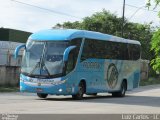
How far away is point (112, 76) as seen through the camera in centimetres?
3225

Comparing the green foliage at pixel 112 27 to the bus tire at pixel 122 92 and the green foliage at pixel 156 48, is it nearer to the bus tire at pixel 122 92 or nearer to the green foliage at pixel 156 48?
the bus tire at pixel 122 92

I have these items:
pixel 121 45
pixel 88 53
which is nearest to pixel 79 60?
pixel 88 53

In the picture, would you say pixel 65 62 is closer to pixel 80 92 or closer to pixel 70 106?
pixel 80 92

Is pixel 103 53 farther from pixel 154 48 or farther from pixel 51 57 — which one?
pixel 154 48

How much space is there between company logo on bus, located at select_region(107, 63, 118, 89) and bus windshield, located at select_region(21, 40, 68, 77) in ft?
19.9

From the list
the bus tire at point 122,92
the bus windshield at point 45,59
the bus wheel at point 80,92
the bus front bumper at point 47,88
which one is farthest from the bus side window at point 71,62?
the bus tire at point 122,92

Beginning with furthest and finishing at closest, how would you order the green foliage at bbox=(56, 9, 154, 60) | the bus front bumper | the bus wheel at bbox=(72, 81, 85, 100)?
the green foliage at bbox=(56, 9, 154, 60) → the bus wheel at bbox=(72, 81, 85, 100) → the bus front bumper

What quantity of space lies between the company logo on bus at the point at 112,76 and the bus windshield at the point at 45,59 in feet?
19.9

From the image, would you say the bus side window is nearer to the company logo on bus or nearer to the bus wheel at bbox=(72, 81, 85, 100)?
the bus wheel at bbox=(72, 81, 85, 100)

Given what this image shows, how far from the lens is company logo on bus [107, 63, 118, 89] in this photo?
31.7m

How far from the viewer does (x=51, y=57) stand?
86.0 feet

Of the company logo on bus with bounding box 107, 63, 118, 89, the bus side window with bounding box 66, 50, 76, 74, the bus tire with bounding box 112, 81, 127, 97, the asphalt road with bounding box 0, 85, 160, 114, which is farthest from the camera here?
the bus tire with bounding box 112, 81, 127, 97

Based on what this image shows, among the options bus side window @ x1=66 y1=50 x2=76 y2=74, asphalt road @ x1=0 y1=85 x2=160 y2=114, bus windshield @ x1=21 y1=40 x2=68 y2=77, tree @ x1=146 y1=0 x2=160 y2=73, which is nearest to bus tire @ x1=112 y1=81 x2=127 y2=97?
asphalt road @ x1=0 y1=85 x2=160 y2=114

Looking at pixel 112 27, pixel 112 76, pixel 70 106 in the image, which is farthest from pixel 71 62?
pixel 112 27
